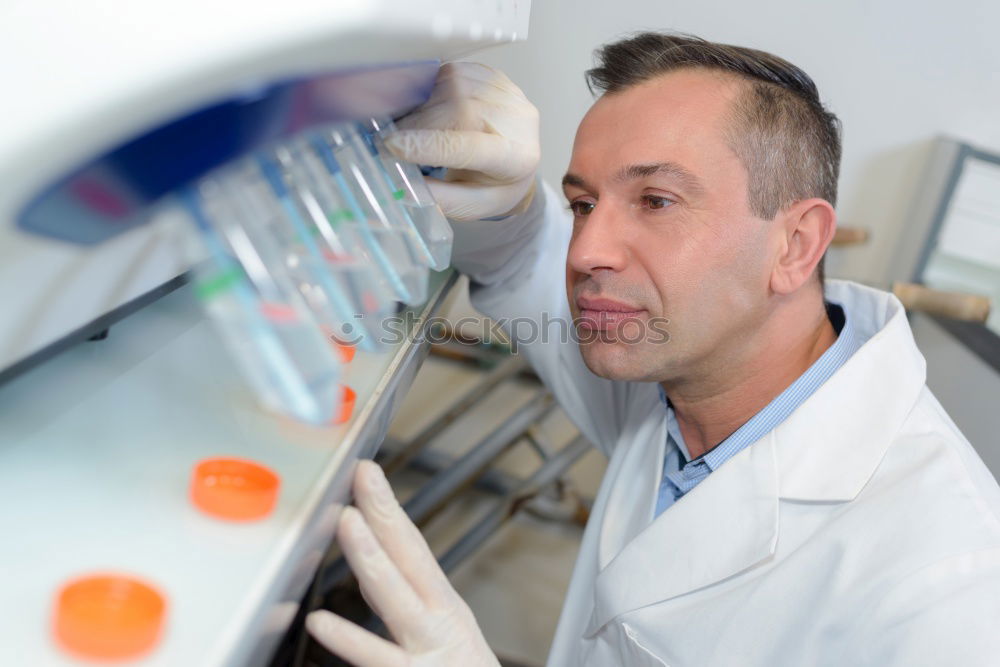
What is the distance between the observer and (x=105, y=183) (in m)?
0.44

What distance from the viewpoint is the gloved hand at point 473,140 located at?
0.88 meters

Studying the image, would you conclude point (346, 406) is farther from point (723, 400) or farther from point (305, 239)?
point (723, 400)

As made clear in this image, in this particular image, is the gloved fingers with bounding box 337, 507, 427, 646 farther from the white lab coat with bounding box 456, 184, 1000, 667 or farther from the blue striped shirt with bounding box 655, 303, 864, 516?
the blue striped shirt with bounding box 655, 303, 864, 516

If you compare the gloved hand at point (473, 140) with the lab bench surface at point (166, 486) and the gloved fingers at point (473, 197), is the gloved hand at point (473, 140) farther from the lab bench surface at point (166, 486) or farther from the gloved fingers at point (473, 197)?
the lab bench surface at point (166, 486)

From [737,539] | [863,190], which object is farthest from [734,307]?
[863,190]

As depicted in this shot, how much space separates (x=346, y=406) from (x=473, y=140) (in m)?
0.34

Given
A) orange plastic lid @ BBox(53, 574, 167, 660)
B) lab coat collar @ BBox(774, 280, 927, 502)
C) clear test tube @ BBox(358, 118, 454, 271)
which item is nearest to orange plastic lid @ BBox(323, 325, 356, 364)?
clear test tube @ BBox(358, 118, 454, 271)

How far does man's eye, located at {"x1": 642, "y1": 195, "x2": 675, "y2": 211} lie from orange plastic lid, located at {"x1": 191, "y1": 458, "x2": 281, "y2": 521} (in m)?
0.66

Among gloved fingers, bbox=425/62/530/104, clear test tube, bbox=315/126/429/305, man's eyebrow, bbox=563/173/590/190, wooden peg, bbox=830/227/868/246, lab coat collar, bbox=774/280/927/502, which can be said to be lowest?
wooden peg, bbox=830/227/868/246

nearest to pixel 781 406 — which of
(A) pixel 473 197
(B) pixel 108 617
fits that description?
(A) pixel 473 197

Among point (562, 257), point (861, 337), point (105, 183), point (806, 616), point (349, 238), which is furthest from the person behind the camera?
point (562, 257)

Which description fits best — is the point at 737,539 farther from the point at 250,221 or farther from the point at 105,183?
the point at 105,183

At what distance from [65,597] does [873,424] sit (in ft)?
2.89

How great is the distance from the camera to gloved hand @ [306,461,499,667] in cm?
70
